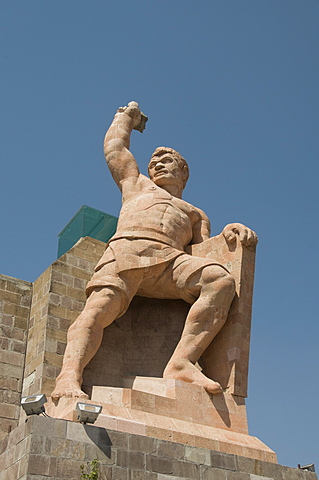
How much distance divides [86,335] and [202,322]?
6.33 ft

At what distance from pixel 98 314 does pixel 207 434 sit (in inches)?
98.3

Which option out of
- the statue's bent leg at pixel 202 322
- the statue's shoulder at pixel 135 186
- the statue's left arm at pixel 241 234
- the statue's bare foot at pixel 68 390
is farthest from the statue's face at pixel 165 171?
the statue's bare foot at pixel 68 390

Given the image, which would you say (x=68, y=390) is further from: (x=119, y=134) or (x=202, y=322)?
(x=119, y=134)

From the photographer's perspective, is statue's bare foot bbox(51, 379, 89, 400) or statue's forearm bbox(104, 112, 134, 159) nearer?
statue's bare foot bbox(51, 379, 89, 400)

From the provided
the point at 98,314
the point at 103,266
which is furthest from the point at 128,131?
the point at 98,314

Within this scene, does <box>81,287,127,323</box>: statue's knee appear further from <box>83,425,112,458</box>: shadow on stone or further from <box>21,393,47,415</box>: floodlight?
<box>21,393,47,415</box>: floodlight

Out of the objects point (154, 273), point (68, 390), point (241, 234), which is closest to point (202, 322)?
point (154, 273)

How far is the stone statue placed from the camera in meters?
11.6

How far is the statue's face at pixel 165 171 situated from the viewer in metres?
14.1

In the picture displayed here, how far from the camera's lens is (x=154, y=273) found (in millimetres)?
12492

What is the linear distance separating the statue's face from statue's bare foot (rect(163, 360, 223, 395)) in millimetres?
3799

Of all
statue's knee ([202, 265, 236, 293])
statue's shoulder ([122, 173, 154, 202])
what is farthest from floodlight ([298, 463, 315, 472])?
statue's shoulder ([122, 173, 154, 202])

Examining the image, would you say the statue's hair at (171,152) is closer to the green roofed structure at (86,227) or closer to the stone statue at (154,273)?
the stone statue at (154,273)

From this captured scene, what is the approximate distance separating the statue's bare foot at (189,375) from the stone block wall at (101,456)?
1.21 meters
